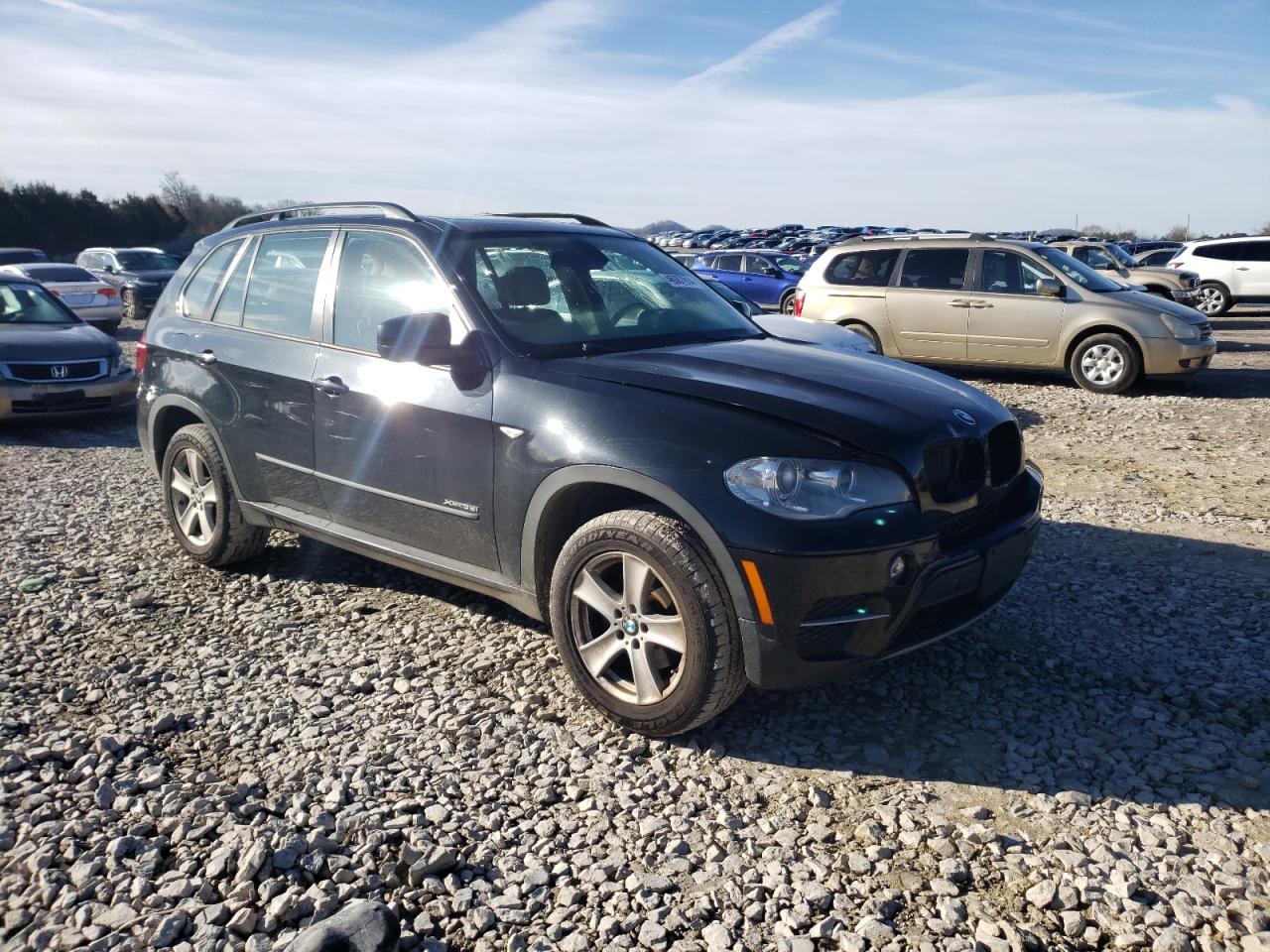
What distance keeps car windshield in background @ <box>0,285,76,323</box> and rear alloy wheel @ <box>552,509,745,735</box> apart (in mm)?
9557

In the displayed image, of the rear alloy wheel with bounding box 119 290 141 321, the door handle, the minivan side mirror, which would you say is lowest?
the rear alloy wheel with bounding box 119 290 141 321

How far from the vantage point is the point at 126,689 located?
394 cm

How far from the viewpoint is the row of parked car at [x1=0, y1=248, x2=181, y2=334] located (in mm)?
18234

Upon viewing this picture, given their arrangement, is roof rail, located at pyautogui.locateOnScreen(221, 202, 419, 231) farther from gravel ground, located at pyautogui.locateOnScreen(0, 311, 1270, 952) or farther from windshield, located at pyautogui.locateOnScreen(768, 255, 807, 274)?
windshield, located at pyautogui.locateOnScreen(768, 255, 807, 274)

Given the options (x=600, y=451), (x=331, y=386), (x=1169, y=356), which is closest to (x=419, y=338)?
(x=331, y=386)

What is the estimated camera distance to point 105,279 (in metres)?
22.7

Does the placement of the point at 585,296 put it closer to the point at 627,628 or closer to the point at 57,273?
the point at 627,628

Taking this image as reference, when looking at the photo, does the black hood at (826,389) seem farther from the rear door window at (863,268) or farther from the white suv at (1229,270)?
the white suv at (1229,270)

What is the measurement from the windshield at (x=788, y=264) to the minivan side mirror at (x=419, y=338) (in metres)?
17.3

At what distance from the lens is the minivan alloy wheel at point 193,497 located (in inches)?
206

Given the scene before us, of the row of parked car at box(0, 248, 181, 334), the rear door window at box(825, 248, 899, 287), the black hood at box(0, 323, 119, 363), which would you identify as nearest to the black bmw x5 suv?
the black hood at box(0, 323, 119, 363)

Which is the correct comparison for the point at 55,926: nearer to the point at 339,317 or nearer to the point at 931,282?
the point at 339,317

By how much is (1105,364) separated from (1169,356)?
644 millimetres

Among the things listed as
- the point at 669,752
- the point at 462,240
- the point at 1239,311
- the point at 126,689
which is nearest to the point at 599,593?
the point at 669,752
